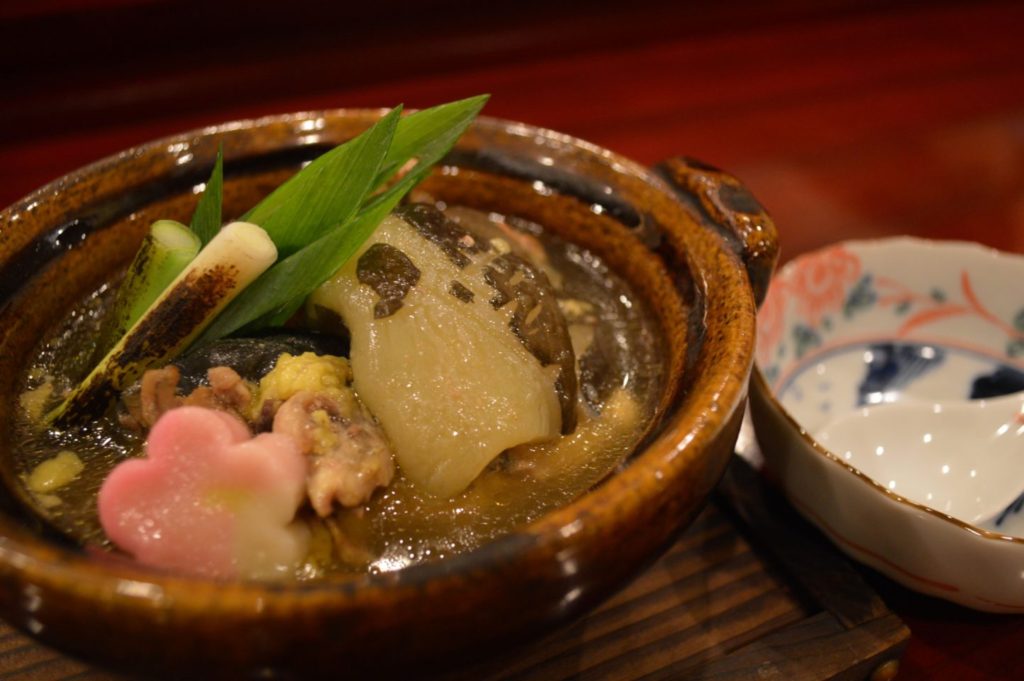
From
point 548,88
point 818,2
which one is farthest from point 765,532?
point 818,2

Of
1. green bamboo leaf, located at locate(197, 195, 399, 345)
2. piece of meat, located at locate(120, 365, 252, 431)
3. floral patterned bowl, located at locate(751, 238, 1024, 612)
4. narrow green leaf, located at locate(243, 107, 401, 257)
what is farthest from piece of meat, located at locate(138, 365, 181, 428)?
floral patterned bowl, located at locate(751, 238, 1024, 612)

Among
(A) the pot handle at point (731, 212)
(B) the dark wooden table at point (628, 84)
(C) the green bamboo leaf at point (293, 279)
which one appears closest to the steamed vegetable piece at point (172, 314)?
(C) the green bamboo leaf at point (293, 279)

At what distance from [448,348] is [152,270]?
18.7 inches

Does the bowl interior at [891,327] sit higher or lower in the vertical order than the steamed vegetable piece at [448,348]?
lower

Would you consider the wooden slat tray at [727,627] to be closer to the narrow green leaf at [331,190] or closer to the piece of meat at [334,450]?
the piece of meat at [334,450]

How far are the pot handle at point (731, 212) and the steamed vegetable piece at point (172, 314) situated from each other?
0.72m

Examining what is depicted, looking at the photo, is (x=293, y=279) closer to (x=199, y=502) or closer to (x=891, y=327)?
(x=199, y=502)

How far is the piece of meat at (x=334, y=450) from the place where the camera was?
0.98m

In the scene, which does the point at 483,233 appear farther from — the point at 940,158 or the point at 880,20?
the point at 880,20

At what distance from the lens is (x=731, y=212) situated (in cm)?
134

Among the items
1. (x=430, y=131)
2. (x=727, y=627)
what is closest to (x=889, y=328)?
(x=727, y=627)

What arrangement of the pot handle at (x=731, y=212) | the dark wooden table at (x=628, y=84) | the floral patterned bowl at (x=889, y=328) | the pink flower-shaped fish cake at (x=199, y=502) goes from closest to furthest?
1. the pink flower-shaped fish cake at (x=199, y=502)
2. the pot handle at (x=731, y=212)
3. the floral patterned bowl at (x=889, y=328)
4. the dark wooden table at (x=628, y=84)

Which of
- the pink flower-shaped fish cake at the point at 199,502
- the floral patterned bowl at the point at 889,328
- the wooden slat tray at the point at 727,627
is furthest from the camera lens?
the floral patterned bowl at the point at 889,328

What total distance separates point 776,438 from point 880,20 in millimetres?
2997
